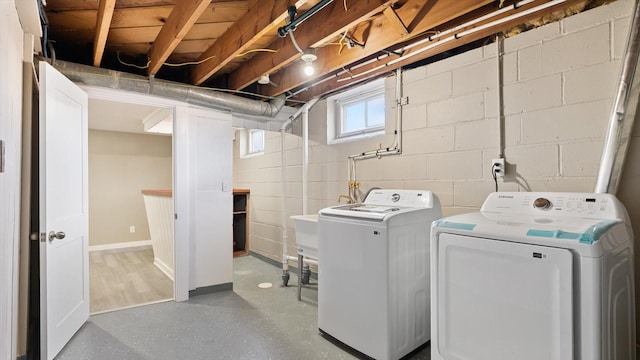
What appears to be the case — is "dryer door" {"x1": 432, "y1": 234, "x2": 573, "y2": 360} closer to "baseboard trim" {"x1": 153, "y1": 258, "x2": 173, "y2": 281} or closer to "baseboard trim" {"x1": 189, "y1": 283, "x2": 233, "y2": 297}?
"baseboard trim" {"x1": 189, "y1": 283, "x2": 233, "y2": 297}

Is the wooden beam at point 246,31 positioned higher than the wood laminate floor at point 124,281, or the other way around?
the wooden beam at point 246,31

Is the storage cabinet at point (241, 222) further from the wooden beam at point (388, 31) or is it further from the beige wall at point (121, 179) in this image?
the wooden beam at point (388, 31)

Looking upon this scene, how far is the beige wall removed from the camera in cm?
502

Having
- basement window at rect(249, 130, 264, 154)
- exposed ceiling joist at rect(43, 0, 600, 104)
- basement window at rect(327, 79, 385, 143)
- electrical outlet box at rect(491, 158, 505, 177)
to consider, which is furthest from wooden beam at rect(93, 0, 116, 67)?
basement window at rect(249, 130, 264, 154)

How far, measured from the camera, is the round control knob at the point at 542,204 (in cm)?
167

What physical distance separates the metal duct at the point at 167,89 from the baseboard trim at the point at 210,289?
186 cm

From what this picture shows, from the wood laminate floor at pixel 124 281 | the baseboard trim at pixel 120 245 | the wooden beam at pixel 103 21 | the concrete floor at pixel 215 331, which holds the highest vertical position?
the wooden beam at pixel 103 21

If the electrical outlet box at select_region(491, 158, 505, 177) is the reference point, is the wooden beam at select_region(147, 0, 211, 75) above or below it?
above

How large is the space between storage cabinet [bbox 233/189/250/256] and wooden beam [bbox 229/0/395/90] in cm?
237

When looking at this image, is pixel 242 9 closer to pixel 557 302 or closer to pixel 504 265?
pixel 504 265

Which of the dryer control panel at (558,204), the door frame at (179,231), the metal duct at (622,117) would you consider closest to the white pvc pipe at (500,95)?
the dryer control panel at (558,204)

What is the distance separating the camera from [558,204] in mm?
1638

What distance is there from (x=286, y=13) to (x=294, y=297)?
2.51 m

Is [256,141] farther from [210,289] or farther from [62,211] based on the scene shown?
[62,211]
